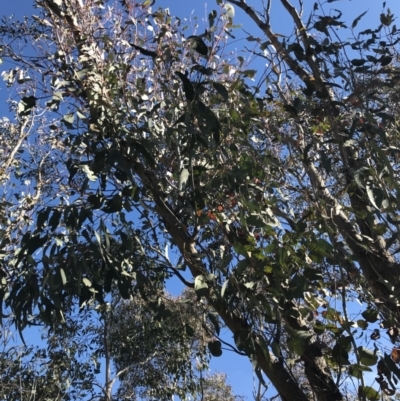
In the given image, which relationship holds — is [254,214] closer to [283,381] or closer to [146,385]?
[283,381]

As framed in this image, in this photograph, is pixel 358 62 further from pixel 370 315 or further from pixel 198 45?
pixel 370 315

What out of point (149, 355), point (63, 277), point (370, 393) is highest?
point (149, 355)

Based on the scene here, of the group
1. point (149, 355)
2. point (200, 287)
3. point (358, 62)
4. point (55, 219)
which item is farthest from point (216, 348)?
point (149, 355)

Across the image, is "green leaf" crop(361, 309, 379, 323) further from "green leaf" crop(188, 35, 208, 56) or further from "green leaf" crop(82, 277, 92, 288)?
"green leaf" crop(188, 35, 208, 56)

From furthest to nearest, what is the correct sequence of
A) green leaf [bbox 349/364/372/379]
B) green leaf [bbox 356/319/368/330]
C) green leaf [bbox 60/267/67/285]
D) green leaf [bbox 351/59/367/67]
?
green leaf [bbox 351/59/367/67], green leaf [bbox 356/319/368/330], green leaf [bbox 60/267/67/285], green leaf [bbox 349/364/372/379]

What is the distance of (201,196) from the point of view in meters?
3.09

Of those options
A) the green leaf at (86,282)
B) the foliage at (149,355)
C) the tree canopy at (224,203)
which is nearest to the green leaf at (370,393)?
the tree canopy at (224,203)

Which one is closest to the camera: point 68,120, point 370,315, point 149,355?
point 370,315

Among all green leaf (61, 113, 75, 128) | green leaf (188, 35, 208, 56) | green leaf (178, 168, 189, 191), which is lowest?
green leaf (178, 168, 189, 191)

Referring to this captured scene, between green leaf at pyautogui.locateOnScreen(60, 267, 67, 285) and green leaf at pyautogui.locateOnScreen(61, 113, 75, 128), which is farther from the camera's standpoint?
green leaf at pyautogui.locateOnScreen(61, 113, 75, 128)

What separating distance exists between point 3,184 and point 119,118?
16.2ft

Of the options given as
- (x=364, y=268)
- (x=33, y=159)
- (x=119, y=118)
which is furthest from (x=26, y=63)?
(x=33, y=159)

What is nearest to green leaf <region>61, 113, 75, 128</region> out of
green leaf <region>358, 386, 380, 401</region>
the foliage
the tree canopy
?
the tree canopy

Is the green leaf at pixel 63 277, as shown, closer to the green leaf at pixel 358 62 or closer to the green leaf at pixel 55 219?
the green leaf at pixel 55 219
